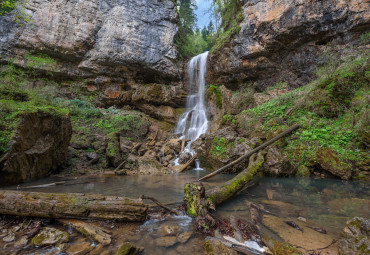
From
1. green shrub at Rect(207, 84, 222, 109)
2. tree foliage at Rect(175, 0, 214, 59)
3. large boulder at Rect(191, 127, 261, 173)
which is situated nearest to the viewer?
large boulder at Rect(191, 127, 261, 173)

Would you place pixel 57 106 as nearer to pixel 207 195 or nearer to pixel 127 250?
pixel 207 195

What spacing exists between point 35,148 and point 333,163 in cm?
1004

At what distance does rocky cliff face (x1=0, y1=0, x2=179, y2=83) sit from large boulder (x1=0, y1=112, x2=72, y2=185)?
10.2 m

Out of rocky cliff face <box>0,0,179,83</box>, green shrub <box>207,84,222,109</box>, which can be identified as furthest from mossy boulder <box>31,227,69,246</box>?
rocky cliff face <box>0,0,179,83</box>

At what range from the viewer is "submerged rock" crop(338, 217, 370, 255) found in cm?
181

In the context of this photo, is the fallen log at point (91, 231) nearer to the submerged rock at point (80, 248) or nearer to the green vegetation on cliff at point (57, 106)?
the submerged rock at point (80, 248)

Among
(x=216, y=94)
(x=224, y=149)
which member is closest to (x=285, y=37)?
(x=216, y=94)

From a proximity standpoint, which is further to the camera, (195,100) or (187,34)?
(187,34)

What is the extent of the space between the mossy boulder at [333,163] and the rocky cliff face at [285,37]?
9411 mm

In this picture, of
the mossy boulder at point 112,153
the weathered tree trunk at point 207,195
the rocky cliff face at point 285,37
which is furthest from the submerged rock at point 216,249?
the rocky cliff face at point 285,37

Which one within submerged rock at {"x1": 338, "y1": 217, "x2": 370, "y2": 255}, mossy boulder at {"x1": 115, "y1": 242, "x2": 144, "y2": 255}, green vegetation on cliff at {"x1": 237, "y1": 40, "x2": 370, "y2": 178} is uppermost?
green vegetation on cliff at {"x1": 237, "y1": 40, "x2": 370, "y2": 178}

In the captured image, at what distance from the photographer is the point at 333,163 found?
5.71m

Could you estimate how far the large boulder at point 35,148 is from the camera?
467cm

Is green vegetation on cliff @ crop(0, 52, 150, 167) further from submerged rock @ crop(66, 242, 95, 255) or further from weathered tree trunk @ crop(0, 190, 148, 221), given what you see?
submerged rock @ crop(66, 242, 95, 255)
